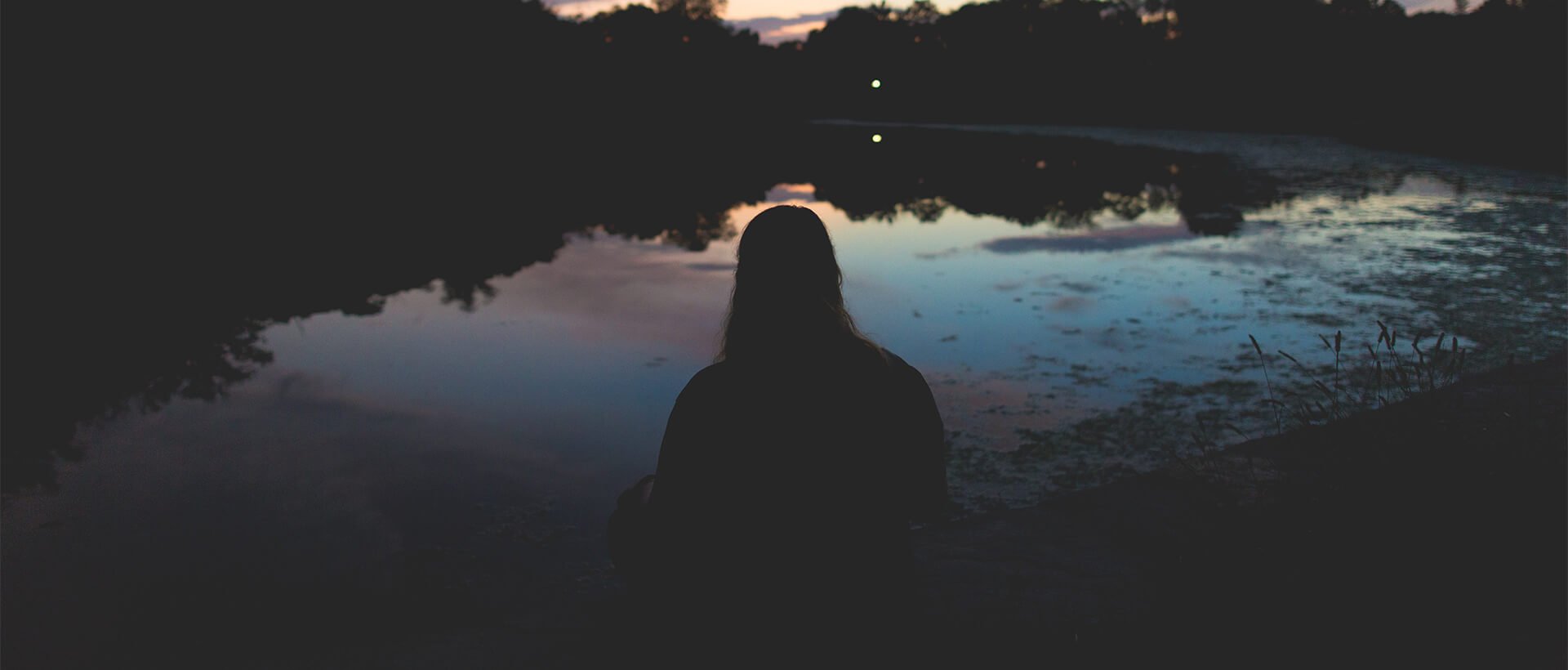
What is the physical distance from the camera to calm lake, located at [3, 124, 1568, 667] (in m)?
3.96

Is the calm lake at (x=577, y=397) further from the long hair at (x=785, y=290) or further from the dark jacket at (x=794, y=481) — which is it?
the long hair at (x=785, y=290)

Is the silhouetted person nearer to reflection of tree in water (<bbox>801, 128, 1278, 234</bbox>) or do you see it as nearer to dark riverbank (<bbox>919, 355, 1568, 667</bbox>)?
dark riverbank (<bbox>919, 355, 1568, 667</bbox>)


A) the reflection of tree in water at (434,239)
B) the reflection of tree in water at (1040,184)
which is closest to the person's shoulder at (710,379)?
the reflection of tree in water at (434,239)

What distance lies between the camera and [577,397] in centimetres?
641

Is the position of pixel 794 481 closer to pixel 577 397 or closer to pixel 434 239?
pixel 577 397

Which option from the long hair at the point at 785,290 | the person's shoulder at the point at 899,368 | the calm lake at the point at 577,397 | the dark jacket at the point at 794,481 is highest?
the long hair at the point at 785,290

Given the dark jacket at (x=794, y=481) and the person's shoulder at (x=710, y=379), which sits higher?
the person's shoulder at (x=710, y=379)

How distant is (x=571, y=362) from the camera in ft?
24.0

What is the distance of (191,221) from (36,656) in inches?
569

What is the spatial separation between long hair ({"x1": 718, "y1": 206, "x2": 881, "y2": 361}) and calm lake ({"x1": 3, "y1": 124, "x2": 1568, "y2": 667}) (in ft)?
→ 6.57

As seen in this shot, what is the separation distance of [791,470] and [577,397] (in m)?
4.58

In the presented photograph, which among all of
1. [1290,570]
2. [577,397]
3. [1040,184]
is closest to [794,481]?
[1290,570]

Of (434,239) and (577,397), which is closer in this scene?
(577,397)

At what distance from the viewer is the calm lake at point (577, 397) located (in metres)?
3.96
